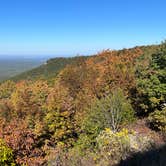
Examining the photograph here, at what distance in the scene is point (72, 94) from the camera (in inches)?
2256

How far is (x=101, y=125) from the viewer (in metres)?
26.6

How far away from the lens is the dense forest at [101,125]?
32.7ft

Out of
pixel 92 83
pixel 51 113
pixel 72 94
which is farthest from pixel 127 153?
pixel 72 94

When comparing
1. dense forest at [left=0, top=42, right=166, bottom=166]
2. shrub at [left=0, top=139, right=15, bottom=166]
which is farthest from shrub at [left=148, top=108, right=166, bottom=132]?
shrub at [left=0, top=139, right=15, bottom=166]

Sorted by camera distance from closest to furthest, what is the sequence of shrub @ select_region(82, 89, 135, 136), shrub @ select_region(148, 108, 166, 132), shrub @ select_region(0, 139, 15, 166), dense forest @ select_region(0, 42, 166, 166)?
1. dense forest @ select_region(0, 42, 166, 166)
2. shrub @ select_region(0, 139, 15, 166)
3. shrub @ select_region(148, 108, 166, 132)
4. shrub @ select_region(82, 89, 135, 136)

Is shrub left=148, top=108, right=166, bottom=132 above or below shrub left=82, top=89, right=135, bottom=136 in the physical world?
above

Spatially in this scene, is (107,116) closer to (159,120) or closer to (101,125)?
(101,125)

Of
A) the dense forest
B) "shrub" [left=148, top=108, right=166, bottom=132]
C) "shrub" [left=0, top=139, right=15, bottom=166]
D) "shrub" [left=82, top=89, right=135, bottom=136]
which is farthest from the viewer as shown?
"shrub" [left=82, top=89, right=135, bottom=136]

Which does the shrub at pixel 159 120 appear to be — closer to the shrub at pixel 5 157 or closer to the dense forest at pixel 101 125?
the dense forest at pixel 101 125

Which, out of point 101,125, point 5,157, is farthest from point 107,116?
point 5,157

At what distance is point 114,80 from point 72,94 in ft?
43.2

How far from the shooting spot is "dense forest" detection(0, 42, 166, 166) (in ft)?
32.7

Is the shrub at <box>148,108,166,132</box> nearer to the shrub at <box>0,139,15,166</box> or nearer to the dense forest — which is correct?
the dense forest

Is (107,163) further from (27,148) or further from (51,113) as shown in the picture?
(51,113)
